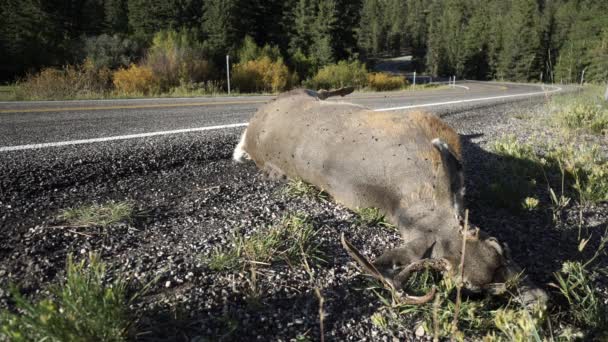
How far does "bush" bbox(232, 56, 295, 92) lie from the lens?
20703mm

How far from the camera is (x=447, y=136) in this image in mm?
2504

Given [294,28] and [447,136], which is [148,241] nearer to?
[447,136]

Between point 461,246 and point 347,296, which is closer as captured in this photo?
point 461,246

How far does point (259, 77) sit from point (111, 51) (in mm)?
7731

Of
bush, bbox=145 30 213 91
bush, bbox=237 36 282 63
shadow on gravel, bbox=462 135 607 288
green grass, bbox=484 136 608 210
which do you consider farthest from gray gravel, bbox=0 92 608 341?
bush, bbox=237 36 282 63

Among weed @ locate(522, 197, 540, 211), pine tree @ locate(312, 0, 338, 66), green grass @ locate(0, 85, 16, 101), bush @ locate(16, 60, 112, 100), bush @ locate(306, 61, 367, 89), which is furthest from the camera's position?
pine tree @ locate(312, 0, 338, 66)

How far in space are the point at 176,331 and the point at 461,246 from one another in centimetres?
136

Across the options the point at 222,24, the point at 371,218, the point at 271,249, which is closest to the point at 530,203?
the point at 371,218

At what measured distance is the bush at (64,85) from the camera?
37.4 feet

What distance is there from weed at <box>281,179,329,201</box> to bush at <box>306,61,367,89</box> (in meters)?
22.6

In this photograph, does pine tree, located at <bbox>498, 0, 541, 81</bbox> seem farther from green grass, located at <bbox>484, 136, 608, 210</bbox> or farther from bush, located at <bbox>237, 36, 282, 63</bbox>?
green grass, located at <bbox>484, 136, 608, 210</bbox>

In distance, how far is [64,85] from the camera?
1221 centimetres

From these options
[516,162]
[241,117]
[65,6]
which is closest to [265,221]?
[516,162]

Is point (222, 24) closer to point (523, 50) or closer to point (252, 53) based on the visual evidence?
point (252, 53)
